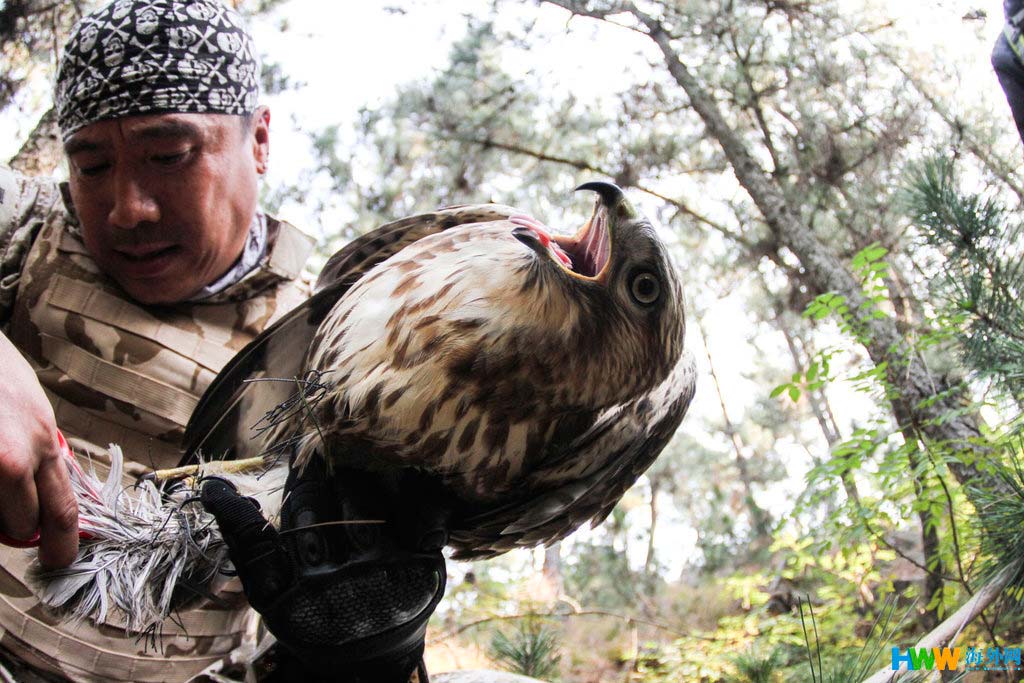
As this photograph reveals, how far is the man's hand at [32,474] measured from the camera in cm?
96

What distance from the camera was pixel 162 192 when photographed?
1.57 metres

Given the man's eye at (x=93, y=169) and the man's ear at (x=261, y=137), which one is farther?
the man's ear at (x=261, y=137)

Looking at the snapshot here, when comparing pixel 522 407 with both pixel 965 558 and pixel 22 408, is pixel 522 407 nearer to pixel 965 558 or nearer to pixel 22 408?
pixel 22 408

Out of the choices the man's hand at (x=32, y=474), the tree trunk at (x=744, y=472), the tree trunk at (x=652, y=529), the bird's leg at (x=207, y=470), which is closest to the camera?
the man's hand at (x=32, y=474)

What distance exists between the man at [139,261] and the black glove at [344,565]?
697mm

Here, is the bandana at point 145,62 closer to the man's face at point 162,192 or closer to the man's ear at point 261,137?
the man's face at point 162,192

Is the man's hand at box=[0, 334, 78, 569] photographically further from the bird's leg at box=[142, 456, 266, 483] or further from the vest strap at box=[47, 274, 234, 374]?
the vest strap at box=[47, 274, 234, 374]

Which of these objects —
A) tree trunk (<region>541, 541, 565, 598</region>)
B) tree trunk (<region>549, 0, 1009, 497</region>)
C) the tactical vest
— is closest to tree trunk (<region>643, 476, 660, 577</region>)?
tree trunk (<region>541, 541, 565, 598</region>)

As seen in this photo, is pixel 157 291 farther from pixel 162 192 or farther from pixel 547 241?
pixel 547 241

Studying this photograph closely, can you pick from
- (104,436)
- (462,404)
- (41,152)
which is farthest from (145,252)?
(41,152)

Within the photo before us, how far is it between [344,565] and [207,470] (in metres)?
0.34

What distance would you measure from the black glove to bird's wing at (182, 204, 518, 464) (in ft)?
1.38

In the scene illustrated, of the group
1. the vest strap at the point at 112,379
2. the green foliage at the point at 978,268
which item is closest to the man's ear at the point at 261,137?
the vest strap at the point at 112,379

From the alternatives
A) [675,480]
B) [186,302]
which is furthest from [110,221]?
[675,480]
